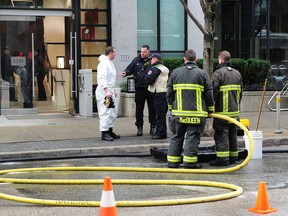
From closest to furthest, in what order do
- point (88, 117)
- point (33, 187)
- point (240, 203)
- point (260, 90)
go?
point (240, 203), point (33, 187), point (88, 117), point (260, 90)

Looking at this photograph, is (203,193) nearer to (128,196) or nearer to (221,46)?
(128,196)

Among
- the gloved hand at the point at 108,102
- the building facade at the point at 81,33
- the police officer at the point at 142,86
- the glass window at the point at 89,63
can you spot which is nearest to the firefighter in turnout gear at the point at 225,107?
the gloved hand at the point at 108,102

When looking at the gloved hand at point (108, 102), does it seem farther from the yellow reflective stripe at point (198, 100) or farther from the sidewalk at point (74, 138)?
the yellow reflective stripe at point (198, 100)

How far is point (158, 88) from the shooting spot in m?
11.3

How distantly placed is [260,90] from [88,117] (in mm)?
5557

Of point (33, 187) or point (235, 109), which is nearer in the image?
point (33, 187)

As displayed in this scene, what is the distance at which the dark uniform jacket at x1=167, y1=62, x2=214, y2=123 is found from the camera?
27.9 feet

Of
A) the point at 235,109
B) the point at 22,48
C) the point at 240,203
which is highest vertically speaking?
the point at 22,48

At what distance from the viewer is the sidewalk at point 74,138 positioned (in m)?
10.3

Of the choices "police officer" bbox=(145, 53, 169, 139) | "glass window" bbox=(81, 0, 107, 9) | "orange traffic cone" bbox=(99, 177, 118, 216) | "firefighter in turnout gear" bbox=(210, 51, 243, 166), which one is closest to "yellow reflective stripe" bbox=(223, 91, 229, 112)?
"firefighter in turnout gear" bbox=(210, 51, 243, 166)

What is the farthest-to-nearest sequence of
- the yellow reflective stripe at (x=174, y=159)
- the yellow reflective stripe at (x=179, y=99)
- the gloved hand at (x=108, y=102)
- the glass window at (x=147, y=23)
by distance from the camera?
the glass window at (x=147, y=23)
the gloved hand at (x=108, y=102)
the yellow reflective stripe at (x=174, y=159)
the yellow reflective stripe at (x=179, y=99)

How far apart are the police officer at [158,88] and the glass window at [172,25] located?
6152mm

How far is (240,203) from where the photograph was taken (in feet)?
21.2

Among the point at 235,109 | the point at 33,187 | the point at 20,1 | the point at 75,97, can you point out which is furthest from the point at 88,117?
the point at 33,187
